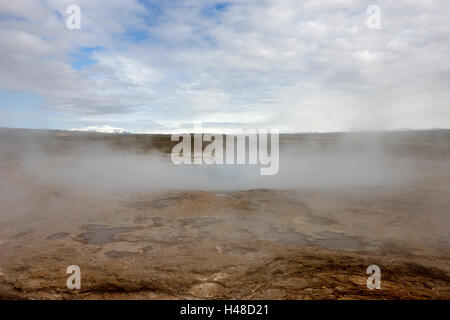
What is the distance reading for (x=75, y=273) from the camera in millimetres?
3234

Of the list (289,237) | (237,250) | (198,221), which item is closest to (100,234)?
(198,221)

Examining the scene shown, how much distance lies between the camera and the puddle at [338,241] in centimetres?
411

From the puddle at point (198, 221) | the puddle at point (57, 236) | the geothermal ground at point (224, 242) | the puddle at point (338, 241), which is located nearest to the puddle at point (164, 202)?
the geothermal ground at point (224, 242)

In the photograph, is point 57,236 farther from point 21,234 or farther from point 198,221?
point 198,221

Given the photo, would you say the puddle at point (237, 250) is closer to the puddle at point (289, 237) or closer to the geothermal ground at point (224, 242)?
the geothermal ground at point (224, 242)

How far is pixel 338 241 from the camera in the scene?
430 cm

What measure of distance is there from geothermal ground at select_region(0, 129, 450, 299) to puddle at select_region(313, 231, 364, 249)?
1cm

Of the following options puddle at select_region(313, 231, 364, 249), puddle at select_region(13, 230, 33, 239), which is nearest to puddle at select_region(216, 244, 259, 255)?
puddle at select_region(313, 231, 364, 249)

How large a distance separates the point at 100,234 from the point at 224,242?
197 cm
